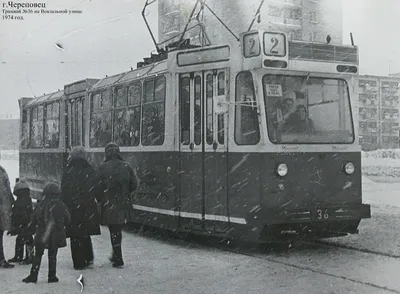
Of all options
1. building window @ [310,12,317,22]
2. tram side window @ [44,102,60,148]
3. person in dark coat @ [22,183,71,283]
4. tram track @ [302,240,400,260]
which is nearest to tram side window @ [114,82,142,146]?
tram track @ [302,240,400,260]

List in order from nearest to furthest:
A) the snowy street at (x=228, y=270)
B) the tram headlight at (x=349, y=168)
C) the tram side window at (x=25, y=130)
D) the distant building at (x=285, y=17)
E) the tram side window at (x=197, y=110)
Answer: the snowy street at (x=228, y=270) < the tram headlight at (x=349, y=168) < the tram side window at (x=197, y=110) < the tram side window at (x=25, y=130) < the distant building at (x=285, y=17)

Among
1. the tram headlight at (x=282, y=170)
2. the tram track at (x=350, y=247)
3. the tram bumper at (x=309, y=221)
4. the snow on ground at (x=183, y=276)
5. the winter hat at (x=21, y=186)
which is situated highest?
the tram headlight at (x=282, y=170)

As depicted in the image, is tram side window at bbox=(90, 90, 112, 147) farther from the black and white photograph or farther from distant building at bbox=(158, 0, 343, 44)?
distant building at bbox=(158, 0, 343, 44)

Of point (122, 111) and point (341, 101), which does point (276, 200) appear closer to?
point (341, 101)

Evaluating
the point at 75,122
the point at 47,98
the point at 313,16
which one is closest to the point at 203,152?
the point at 75,122

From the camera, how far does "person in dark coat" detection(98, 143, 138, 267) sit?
8492 mm

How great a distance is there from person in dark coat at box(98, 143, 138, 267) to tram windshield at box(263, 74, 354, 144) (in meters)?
2.26

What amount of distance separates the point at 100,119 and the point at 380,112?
85.9 meters

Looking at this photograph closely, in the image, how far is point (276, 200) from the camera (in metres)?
9.12

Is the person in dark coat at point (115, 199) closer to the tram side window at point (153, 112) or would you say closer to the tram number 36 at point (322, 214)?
the tram side window at point (153, 112)

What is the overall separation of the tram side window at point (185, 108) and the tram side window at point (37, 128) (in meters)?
8.31

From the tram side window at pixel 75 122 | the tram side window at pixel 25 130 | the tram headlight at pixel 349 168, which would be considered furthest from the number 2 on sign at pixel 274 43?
Result: the tram side window at pixel 25 130

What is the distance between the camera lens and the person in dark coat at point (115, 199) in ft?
27.9

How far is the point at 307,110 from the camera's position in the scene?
946cm
